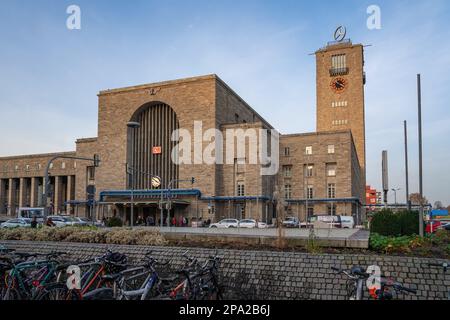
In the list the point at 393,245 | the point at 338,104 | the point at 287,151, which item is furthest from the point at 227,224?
the point at 338,104

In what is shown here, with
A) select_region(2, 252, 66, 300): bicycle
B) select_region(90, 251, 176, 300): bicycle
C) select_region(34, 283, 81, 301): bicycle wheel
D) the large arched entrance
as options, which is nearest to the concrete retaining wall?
select_region(90, 251, 176, 300): bicycle

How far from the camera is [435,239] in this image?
1466cm

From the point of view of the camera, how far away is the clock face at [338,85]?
77.4 meters

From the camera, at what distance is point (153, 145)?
182ft

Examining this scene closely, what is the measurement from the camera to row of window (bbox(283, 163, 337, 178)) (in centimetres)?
5738

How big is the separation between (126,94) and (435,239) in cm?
4825

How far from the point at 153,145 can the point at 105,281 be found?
48.5m

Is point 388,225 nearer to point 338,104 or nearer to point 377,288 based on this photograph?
point 377,288

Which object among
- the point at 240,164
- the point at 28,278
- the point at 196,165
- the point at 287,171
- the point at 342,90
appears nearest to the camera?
the point at 28,278

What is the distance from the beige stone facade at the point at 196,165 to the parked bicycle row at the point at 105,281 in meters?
38.4

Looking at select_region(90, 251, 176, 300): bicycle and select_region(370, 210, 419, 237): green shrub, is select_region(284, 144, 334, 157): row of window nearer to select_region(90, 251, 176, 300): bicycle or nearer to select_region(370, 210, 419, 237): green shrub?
select_region(370, 210, 419, 237): green shrub

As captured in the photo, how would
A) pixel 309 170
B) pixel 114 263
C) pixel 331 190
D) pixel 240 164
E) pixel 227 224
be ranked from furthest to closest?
pixel 309 170, pixel 331 190, pixel 240 164, pixel 227 224, pixel 114 263

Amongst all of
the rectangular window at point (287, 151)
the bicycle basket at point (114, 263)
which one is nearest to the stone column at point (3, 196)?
the rectangular window at point (287, 151)
